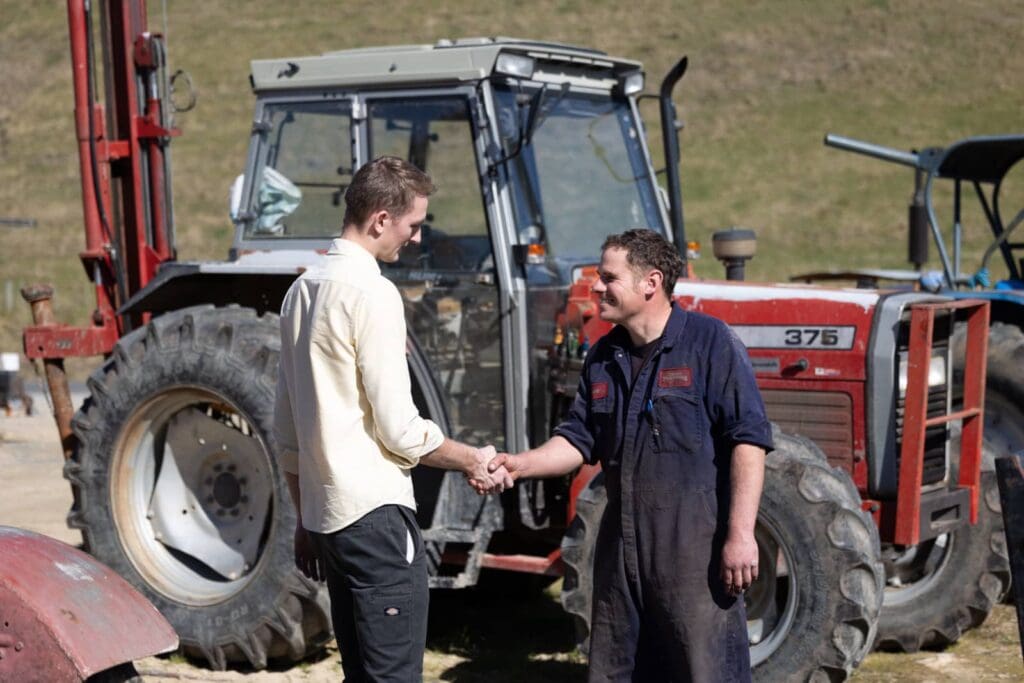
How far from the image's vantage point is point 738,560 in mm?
3494

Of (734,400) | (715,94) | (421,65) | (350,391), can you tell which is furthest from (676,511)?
(715,94)

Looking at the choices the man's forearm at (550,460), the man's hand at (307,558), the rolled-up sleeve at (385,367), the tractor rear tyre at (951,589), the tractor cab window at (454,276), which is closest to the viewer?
the rolled-up sleeve at (385,367)

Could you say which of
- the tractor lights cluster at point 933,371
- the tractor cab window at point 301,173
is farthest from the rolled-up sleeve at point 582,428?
the tractor cab window at point 301,173

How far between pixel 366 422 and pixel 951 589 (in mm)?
3673

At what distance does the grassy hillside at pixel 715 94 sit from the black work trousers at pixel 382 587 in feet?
62.2

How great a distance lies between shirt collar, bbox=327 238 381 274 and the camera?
3.40 m

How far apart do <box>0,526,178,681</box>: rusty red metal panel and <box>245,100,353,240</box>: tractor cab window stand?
7.70ft

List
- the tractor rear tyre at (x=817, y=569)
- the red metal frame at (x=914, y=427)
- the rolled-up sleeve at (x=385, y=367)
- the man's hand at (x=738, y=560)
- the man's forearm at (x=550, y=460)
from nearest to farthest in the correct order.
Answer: the rolled-up sleeve at (x=385, y=367)
the man's hand at (x=738, y=560)
the man's forearm at (x=550, y=460)
the tractor rear tyre at (x=817, y=569)
the red metal frame at (x=914, y=427)

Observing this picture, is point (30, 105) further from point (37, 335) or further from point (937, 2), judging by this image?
point (37, 335)

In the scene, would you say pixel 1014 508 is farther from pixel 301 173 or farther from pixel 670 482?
pixel 301 173

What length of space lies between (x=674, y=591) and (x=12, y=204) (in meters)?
28.1

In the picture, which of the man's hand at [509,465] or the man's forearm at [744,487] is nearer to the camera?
the man's forearm at [744,487]

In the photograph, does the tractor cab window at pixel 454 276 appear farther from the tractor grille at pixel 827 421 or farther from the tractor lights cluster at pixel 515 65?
the tractor grille at pixel 827 421

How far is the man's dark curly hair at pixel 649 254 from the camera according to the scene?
3674 millimetres
